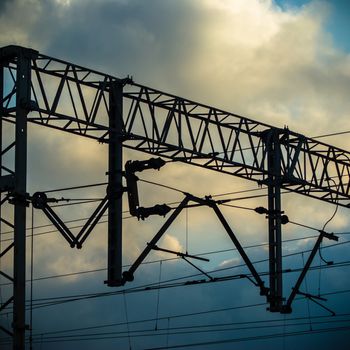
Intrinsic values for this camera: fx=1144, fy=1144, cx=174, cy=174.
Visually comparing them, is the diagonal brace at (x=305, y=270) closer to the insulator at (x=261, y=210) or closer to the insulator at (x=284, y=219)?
the insulator at (x=284, y=219)

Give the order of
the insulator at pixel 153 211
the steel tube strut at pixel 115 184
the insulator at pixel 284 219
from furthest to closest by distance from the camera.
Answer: the insulator at pixel 284 219 < the insulator at pixel 153 211 < the steel tube strut at pixel 115 184

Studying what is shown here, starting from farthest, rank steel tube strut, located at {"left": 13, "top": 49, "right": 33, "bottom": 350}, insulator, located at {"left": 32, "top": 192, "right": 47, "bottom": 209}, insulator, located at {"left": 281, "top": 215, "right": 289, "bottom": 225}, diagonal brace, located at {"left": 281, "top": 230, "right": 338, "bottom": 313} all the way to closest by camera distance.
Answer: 1. insulator, located at {"left": 281, "top": 215, "right": 289, "bottom": 225}
2. diagonal brace, located at {"left": 281, "top": 230, "right": 338, "bottom": 313}
3. insulator, located at {"left": 32, "top": 192, "right": 47, "bottom": 209}
4. steel tube strut, located at {"left": 13, "top": 49, "right": 33, "bottom": 350}

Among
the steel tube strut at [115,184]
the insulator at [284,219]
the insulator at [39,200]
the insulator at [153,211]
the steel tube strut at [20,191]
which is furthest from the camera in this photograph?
the insulator at [284,219]

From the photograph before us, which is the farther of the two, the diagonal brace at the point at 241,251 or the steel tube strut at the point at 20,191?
the diagonal brace at the point at 241,251

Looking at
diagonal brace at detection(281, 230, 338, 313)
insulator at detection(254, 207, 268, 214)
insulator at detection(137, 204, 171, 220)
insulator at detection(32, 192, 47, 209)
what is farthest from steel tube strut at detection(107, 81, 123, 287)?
diagonal brace at detection(281, 230, 338, 313)

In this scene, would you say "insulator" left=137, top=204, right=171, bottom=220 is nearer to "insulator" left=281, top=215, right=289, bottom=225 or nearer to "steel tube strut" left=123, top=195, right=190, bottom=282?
"steel tube strut" left=123, top=195, right=190, bottom=282

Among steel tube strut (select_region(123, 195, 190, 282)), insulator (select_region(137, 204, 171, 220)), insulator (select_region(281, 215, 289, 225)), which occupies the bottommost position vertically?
steel tube strut (select_region(123, 195, 190, 282))

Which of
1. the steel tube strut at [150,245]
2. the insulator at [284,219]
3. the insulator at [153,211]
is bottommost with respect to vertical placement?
the steel tube strut at [150,245]

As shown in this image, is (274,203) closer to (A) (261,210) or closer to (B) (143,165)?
(A) (261,210)

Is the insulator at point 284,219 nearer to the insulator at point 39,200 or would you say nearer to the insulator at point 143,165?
the insulator at point 143,165

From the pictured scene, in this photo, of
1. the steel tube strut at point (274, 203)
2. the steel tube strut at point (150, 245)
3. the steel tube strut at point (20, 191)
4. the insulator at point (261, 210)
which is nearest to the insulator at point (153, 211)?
the steel tube strut at point (150, 245)

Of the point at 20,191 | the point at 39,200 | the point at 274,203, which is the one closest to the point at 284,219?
the point at 274,203

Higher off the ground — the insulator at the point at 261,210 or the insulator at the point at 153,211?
the insulator at the point at 261,210

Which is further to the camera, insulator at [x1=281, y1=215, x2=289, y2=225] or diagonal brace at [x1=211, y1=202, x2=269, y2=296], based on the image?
insulator at [x1=281, y1=215, x2=289, y2=225]
